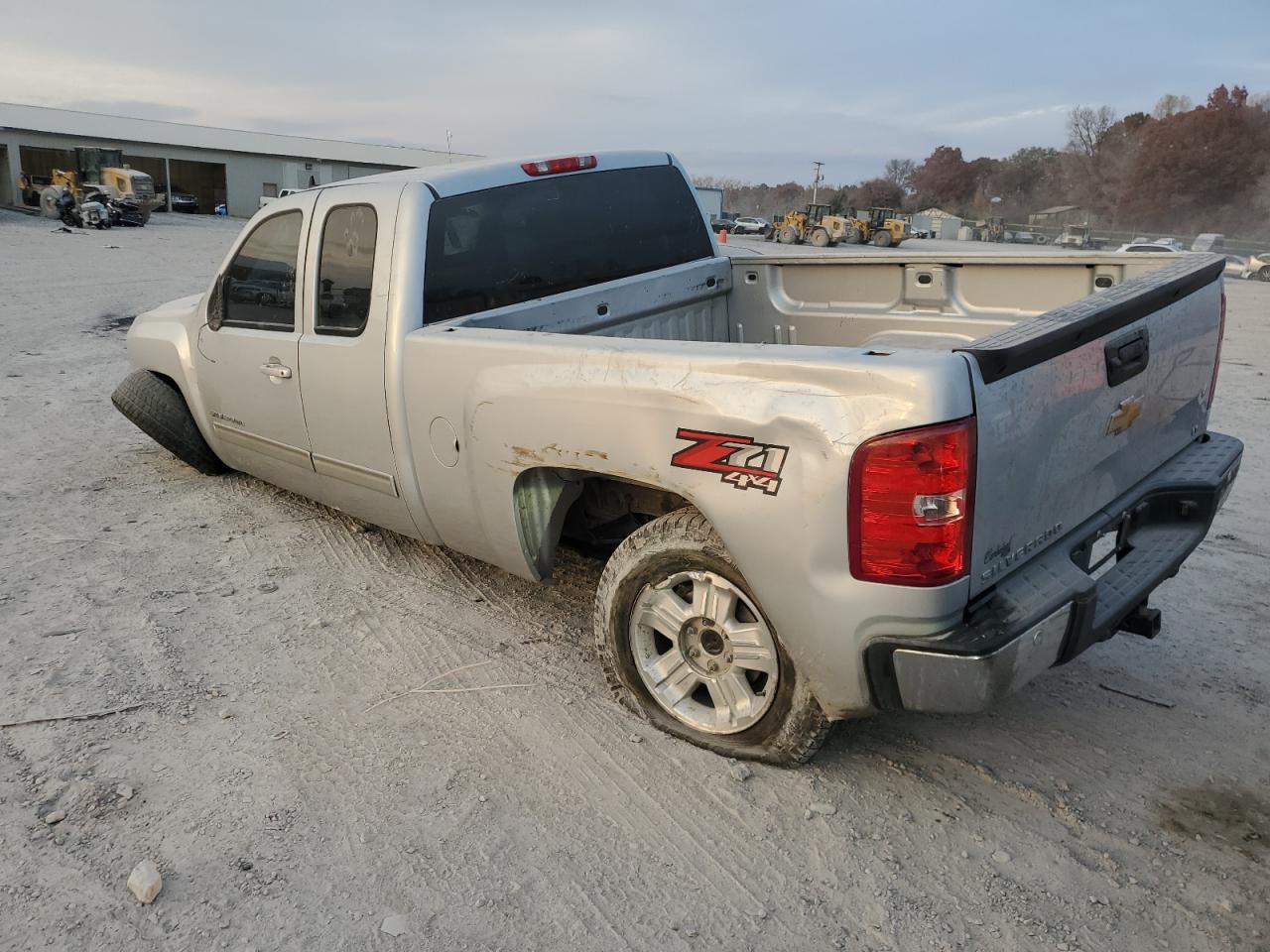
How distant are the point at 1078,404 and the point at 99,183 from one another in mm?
42710

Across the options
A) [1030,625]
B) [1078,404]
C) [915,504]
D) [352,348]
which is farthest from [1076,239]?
[915,504]

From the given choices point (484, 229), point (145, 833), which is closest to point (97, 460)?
point (484, 229)

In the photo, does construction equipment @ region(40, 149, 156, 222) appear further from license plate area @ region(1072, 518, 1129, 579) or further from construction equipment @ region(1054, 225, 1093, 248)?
construction equipment @ region(1054, 225, 1093, 248)

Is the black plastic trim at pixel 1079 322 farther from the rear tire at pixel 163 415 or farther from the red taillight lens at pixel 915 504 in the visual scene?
the rear tire at pixel 163 415

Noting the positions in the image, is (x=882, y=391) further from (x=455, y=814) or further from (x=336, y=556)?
(x=336, y=556)

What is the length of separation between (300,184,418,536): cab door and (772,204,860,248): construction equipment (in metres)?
38.9

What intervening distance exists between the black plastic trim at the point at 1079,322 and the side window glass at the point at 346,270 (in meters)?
2.52

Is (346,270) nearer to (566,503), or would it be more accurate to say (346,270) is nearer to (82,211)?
(566,503)

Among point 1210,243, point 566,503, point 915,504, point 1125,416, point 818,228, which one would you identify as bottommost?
point 566,503

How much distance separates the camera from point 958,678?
8.14ft

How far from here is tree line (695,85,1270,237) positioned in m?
66.9

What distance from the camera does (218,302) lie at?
16.3ft

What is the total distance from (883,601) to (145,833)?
2.21m

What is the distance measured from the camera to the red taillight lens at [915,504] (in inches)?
93.4
